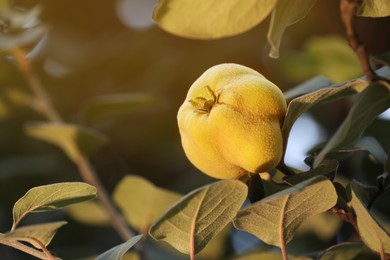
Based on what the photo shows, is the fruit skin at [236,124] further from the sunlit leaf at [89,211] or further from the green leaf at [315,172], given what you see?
the sunlit leaf at [89,211]

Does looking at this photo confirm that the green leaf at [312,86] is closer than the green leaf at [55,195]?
No

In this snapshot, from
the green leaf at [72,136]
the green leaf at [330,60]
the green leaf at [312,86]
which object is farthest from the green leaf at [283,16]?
the green leaf at [330,60]

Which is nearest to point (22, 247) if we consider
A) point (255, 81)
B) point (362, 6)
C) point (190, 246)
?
point (190, 246)

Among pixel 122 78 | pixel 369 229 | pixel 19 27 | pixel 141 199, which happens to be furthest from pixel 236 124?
pixel 122 78

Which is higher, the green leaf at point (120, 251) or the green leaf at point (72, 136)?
the green leaf at point (120, 251)

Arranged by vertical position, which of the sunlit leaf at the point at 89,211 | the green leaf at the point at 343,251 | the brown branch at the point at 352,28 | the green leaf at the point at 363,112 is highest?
the brown branch at the point at 352,28

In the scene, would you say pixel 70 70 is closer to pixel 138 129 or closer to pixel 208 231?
pixel 138 129
